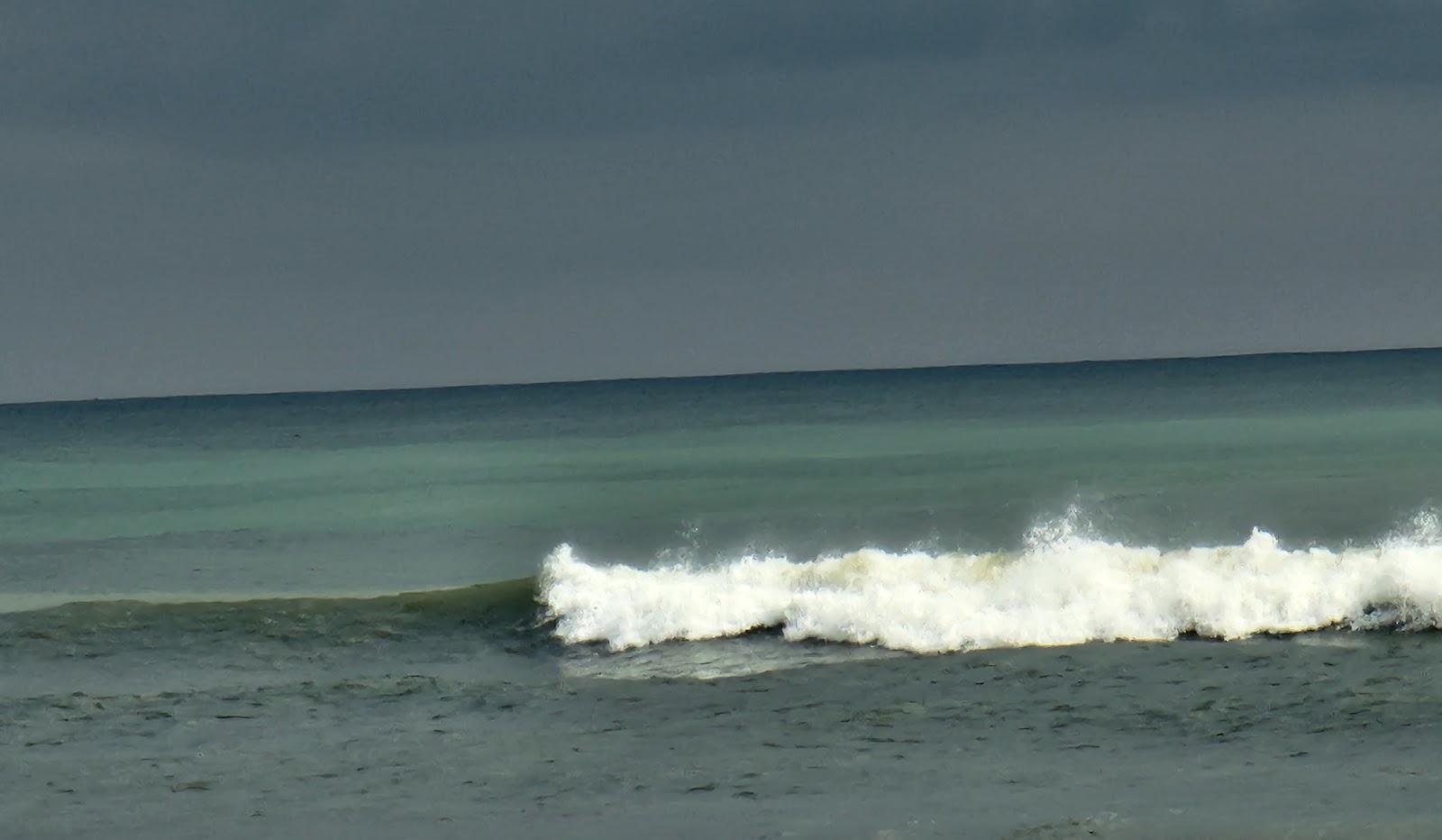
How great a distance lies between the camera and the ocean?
41.3 feet

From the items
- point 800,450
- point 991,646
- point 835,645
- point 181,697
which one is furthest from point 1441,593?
point 800,450

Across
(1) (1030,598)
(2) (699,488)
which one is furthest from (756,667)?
(2) (699,488)

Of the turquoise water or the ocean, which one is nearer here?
the ocean

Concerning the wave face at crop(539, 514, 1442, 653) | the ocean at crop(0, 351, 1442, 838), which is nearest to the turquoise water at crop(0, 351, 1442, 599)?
the ocean at crop(0, 351, 1442, 838)

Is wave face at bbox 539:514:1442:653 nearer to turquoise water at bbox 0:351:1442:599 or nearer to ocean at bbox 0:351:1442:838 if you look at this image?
ocean at bbox 0:351:1442:838

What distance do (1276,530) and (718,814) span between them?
733 inches

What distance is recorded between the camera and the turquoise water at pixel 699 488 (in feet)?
94.9

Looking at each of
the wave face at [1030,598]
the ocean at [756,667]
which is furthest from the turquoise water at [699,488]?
the wave face at [1030,598]

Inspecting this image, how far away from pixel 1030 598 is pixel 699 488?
22.1m

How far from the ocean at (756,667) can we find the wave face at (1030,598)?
50 millimetres

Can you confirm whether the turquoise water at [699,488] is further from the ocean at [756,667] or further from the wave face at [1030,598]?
the wave face at [1030,598]

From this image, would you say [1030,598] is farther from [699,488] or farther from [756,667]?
[699,488]

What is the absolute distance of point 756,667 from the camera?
17.3 m

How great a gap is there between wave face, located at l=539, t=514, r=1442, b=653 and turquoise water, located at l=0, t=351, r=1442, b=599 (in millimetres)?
6575
